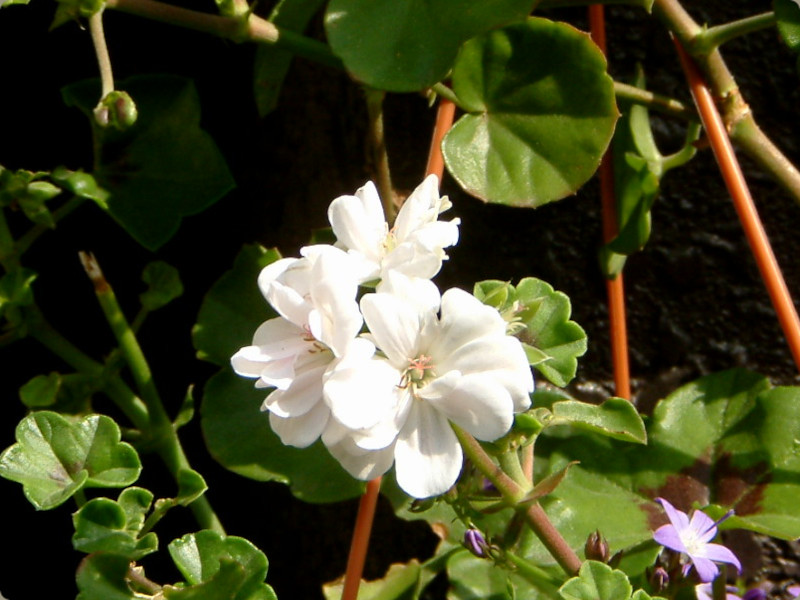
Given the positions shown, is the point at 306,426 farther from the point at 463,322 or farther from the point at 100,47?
the point at 100,47

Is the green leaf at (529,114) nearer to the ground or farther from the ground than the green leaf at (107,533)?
farther from the ground

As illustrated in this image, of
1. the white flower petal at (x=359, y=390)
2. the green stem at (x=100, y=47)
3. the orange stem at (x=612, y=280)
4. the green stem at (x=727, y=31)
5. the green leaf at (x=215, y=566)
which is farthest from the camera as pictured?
the orange stem at (x=612, y=280)

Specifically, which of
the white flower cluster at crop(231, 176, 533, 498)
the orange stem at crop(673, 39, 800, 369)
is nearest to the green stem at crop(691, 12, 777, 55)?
the orange stem at crop(673, 39, 800, 369)

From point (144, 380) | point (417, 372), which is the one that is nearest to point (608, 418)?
point (417, 372)

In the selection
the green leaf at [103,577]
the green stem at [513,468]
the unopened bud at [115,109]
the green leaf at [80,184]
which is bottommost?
the green leaf at [103,577]

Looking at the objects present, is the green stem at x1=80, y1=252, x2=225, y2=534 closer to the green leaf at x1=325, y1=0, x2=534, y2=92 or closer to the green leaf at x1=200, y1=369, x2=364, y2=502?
the green leaf at x1=200, y1=369, x2=364, y2=502

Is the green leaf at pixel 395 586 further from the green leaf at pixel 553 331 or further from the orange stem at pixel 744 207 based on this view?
the orange stem at pixel 744 207

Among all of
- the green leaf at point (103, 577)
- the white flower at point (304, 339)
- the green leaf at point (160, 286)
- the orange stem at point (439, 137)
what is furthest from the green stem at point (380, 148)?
the green leaf at point (103, 577)
